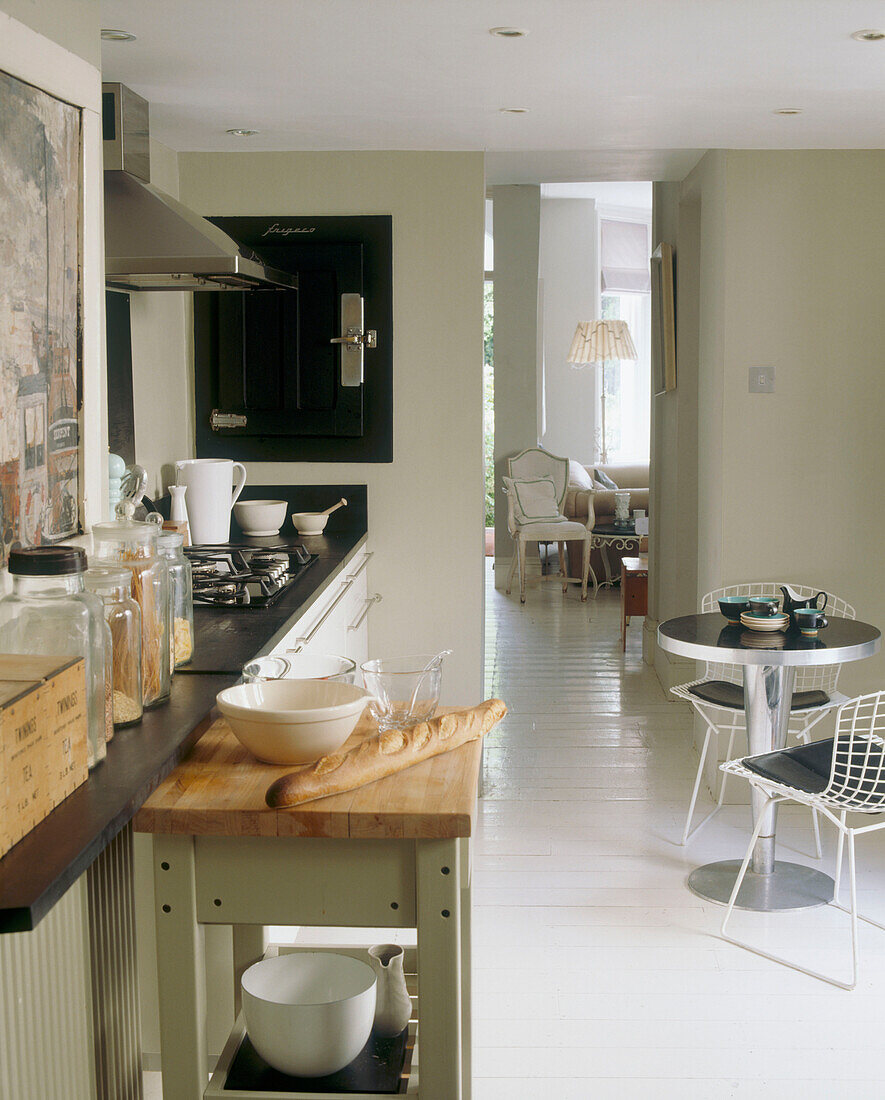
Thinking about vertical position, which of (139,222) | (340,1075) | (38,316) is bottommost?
(340,1075)

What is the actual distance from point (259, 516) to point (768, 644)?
1876 millimetres

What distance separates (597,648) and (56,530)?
5.36m

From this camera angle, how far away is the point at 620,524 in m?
8.83

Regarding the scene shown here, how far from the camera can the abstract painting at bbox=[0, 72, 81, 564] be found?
193cm

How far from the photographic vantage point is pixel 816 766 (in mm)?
3211

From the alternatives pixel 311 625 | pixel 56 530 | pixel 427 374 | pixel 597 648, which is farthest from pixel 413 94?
pixel 597 648

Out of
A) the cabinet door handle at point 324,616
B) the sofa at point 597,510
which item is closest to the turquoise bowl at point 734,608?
the cabinet door handle at point 324,616

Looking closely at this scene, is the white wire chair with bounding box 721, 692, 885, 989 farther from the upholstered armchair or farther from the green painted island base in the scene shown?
the upholstered armchair

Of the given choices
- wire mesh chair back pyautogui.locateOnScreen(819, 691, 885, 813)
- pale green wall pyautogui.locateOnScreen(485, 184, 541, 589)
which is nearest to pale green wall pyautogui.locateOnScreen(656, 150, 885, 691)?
wire mesh chair back pyautogui.locateOnScreen(819, 691, 885, 813)

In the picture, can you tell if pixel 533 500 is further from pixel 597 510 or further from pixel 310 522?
pixel 310 522

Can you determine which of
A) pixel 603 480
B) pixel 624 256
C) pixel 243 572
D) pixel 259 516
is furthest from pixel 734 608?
pixel 624 256

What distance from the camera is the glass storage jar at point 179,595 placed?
6.89 feet

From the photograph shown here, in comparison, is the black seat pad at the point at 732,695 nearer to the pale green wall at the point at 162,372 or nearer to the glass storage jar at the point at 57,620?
the pale green wall at the point at 162,372

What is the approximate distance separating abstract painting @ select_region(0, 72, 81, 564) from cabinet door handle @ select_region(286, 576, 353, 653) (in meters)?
0.77
